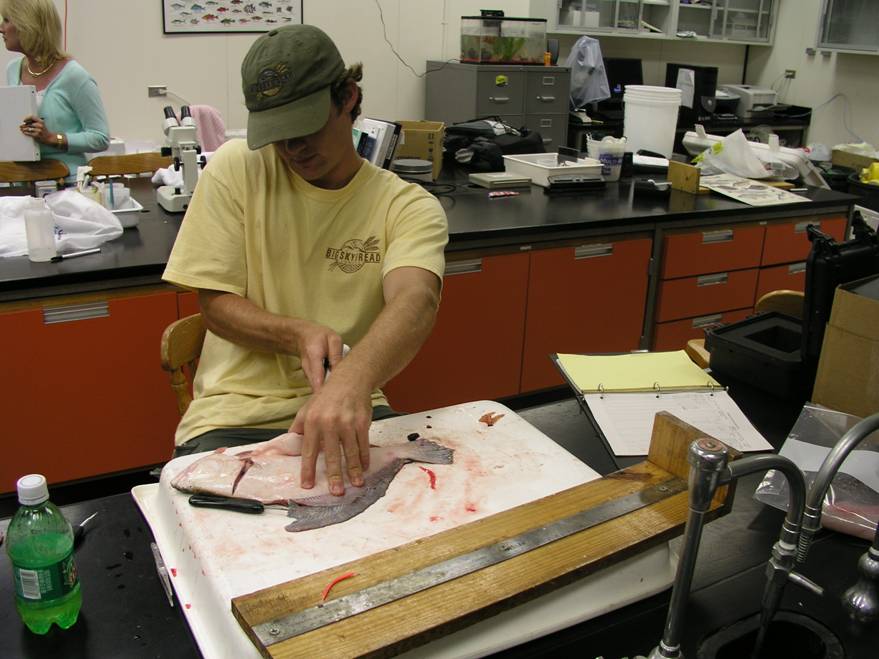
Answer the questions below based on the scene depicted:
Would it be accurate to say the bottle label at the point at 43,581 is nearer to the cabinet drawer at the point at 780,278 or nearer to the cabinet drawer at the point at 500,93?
the cabinet drawer at the point at 780,278

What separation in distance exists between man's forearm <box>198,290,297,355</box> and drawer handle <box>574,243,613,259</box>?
169cm

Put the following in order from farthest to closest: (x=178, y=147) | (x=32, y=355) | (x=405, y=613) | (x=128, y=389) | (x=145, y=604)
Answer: (x=178, y=147), (x=128, y=389), (x=32, y=355), (x=145, y=604), (x=405, y=613)

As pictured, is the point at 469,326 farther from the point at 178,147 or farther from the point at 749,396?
the point at 749,396

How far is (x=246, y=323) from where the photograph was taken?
1.40 meters

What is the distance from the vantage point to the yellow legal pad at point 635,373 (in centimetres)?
144

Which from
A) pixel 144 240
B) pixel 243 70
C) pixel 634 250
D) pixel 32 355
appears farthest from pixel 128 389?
pixel 634 250

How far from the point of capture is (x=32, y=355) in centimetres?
210

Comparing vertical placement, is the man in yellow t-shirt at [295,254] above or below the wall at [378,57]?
below

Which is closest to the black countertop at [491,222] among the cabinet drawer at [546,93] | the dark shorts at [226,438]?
the dark shorts at [226,438]

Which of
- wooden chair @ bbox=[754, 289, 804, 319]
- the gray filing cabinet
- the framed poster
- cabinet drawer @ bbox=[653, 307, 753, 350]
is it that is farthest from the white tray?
the gray filing cabinet

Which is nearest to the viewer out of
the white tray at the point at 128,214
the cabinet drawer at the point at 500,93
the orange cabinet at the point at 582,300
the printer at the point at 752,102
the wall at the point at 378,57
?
the white tray at the point at 128,214

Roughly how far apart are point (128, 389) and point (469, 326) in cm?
113

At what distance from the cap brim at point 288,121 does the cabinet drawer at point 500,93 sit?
3889 millimetres

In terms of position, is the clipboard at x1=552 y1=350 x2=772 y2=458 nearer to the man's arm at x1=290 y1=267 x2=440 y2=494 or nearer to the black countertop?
the man's arm at x1=290 y1=267 x2=440 y2=494
